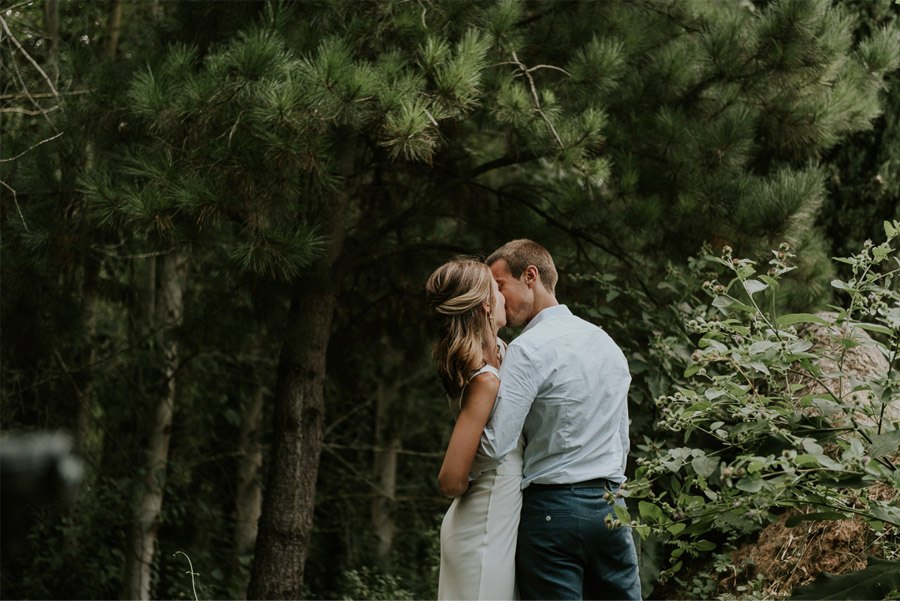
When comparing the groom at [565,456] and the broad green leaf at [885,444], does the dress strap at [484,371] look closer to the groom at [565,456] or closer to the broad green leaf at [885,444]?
the groom at [565,456]

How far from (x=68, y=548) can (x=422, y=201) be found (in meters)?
5.16

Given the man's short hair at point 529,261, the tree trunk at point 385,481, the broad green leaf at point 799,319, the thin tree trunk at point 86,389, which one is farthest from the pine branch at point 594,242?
the tree trunk at point 385,481

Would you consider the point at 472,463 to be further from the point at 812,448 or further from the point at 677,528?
the point at 812,448

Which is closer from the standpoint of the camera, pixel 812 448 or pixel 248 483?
pixel 812 448

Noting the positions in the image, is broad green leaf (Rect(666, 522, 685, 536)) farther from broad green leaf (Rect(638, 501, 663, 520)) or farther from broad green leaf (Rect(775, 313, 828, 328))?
broad green leaf (Rect(775, 313, 828, 328))

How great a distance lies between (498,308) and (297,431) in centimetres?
288

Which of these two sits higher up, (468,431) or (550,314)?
(550,314)

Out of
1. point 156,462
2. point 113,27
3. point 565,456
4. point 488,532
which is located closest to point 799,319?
point 565,456

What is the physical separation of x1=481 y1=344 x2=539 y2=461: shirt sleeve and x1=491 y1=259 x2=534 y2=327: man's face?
1.09 feet

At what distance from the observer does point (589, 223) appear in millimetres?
5262

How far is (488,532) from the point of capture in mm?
2836

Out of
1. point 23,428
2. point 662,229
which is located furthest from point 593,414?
point 23,428

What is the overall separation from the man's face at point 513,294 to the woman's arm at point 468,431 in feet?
1.30

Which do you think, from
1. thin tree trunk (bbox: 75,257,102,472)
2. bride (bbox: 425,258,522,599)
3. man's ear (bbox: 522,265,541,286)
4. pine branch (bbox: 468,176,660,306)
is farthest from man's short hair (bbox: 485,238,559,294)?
thin tree trunk (bbox: 75,257,102,472)
